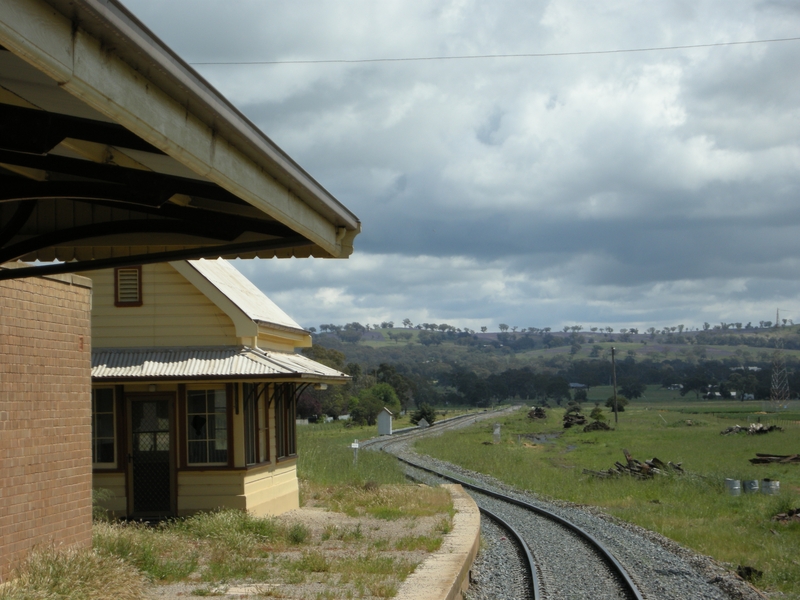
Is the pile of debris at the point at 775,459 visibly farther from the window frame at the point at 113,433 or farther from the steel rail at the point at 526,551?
the window frame at the point at 113,433

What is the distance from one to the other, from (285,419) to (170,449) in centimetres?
335

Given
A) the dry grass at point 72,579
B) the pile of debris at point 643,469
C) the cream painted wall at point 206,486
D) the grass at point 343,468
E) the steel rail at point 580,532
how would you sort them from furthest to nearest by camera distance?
the pile of debris at point 643,469 < the grass at point 343,468 < the cream painted wall at point 206,486 < the steel rail at point 580,532 < the dry grass at point 72,579

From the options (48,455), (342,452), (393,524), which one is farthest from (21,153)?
(342,452)

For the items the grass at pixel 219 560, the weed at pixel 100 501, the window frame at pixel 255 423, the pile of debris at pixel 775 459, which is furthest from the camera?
the pile of debris at pixel 775 459

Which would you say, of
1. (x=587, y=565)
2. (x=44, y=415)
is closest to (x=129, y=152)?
(x=44, y=415)

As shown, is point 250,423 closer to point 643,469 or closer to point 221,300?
point 221,300

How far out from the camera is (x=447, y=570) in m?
10.7

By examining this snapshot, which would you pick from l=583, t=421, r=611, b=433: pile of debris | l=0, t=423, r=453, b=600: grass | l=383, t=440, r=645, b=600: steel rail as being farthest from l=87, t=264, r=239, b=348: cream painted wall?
l=583, t=421, r=611, b=433: pile of debris

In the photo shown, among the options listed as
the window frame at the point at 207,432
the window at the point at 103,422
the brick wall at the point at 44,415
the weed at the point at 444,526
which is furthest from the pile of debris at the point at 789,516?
the brick wall at the point at 44,415

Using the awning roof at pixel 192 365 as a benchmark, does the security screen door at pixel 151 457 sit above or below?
below

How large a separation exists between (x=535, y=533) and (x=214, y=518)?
6801mm

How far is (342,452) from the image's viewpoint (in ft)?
104

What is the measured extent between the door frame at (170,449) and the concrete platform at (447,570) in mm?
4805

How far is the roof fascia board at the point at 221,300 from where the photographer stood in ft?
49.9
